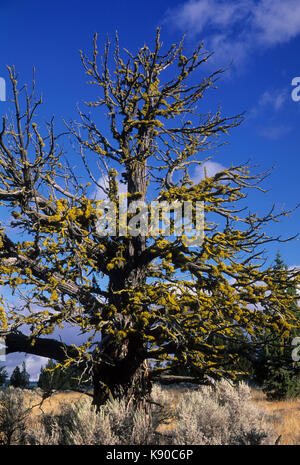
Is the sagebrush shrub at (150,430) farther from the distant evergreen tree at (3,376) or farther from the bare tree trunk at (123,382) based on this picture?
the distant evergreen tree at (3,376)

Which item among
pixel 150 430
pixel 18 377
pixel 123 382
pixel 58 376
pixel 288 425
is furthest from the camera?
pixel 18 377

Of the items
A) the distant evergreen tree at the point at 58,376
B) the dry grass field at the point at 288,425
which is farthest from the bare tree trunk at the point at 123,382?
the dry grass field at the point at 288,425

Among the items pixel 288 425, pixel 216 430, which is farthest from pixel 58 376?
pixel 216 430

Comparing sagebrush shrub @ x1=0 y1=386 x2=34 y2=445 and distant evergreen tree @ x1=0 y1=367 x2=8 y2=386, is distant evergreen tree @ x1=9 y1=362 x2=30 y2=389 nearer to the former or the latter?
distant evergreen tree @ x1=0 y1=367 x2=8 y2=386

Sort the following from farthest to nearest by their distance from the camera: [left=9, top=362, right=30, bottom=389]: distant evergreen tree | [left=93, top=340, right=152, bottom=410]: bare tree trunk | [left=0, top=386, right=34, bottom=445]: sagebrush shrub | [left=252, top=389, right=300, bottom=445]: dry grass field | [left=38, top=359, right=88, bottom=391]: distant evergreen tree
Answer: [left=9, top=362, right=30, bottom=389]: distant evergreen tree, [left=0, top=386, right=34, bottom=445]: sagebrush shrub, [left=93, top=340, right=152, bottom=410]: bare tree trunk, [left=252, top=389, right=300, bottom=445]: dry grass field, [left=38, top=359, right=88, bottom=391]: distant evergreen tree

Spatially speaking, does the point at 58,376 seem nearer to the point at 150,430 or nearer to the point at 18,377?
the point at 150,430

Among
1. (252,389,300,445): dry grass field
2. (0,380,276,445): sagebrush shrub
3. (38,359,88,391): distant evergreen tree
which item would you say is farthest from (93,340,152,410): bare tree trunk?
(252,389,300,445): dry grass field

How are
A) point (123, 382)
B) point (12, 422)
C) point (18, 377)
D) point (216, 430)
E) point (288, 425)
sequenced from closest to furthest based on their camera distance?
point (216, 430)
point (123, 382)
point (12, 422)
point (288, 425)
point (18, 377)

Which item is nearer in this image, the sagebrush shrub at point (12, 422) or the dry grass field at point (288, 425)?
the dry grass field at point (288, 425)

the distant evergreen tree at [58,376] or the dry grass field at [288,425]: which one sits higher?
the distant evergreen tree at [58,376]

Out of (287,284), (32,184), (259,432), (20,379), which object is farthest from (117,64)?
(20,379)

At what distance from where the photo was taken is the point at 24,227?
10281mm
